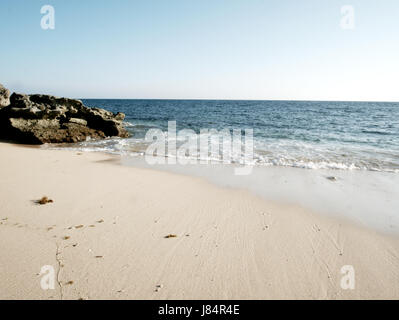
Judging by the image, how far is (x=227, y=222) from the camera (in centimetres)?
522

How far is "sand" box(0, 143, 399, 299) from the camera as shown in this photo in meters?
3.33

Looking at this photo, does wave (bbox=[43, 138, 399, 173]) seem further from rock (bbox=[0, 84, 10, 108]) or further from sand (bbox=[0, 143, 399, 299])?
rock (bbox=[0, 84, 10, 108])

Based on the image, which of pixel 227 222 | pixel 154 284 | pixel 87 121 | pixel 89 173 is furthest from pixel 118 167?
pixel 87 121

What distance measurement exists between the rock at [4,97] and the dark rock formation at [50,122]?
18.9 inches

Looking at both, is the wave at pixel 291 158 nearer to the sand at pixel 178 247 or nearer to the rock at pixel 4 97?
the sand at pixel 178 247

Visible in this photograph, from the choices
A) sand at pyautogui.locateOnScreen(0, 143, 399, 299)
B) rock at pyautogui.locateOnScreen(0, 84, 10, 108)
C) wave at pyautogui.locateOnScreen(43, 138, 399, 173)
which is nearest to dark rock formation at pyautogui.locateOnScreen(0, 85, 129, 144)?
rock at pyautogui.locateOnScreen(0, 84, 10, 108)

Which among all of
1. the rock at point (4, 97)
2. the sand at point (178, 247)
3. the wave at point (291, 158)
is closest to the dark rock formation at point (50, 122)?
the rock at point (4, 97)

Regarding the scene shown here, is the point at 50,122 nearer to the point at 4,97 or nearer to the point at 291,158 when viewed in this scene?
the point at 4,97

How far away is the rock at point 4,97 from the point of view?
17645mm

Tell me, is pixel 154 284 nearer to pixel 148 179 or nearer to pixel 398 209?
pixel 148 179

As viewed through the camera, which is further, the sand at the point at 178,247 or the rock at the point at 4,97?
the rock at the point at 4,97

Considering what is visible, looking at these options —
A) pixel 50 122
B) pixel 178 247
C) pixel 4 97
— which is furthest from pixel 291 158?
pixel 4 97

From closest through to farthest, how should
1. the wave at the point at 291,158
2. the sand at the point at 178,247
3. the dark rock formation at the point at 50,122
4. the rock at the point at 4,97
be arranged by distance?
the sand at the point at 178,247, the wave at the point at 291,158, the dark rock formation at the point at 50,122, the rock at the point at 4,97

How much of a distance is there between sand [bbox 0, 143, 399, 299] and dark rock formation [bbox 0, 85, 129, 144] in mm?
9331
